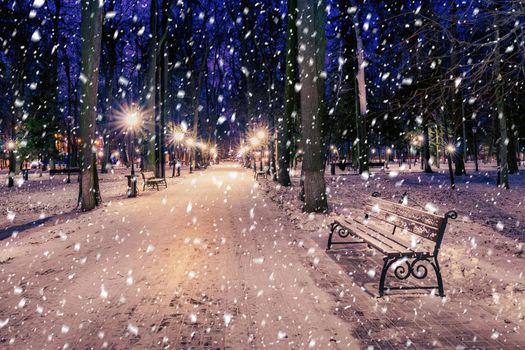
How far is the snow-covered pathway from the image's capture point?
4.03 metres

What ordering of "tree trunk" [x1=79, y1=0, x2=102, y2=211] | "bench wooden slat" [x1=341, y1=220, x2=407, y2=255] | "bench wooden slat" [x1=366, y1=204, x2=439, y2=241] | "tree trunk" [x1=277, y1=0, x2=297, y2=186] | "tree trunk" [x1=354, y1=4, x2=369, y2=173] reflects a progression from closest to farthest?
"bench wooden slat" [x1=341, y1=220, x2=407, y2=255]
"bench wooden slat" [x1=366, y1=204, x2=439, y2=241]
"tree trunk" [x1=79, y1=0, x2=102, y2=211]
"tree trunk" [x1=277, y1=0, x2=297, y2=186]
"tree trunk" [x1=354, y1=4, x2=369, y2=173]

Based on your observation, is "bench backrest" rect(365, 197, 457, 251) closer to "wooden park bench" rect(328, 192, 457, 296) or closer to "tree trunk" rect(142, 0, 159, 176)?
"wooden park bench" rect(328, 192, 457, 296)

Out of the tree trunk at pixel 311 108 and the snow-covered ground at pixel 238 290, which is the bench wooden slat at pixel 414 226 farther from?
the tree trunk at pixel 311 108

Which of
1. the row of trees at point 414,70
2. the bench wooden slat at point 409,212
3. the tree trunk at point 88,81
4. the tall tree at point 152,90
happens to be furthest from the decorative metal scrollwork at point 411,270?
the tall tree at point 152,90

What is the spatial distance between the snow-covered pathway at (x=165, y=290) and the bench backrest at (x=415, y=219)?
146cm

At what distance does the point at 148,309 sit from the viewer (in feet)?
15.4

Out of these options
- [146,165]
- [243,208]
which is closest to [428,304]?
[243,208]

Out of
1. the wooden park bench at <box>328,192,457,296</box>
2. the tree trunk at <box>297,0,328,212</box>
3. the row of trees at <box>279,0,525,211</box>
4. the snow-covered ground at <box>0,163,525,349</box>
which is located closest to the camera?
the snow-covered ground at <box>0,163,525,349</box>

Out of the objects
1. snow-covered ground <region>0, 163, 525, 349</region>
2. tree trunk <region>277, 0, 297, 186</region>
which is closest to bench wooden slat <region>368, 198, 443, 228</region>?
snow-covered ground <region>0, 163, 525, 349</region>

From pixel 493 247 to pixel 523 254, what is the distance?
555 mm

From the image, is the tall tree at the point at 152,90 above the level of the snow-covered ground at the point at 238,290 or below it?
above

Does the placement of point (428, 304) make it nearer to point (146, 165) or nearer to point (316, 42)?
point (316, 42)

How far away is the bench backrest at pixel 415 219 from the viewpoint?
5.25m

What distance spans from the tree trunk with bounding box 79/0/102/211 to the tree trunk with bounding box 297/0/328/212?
633cm
